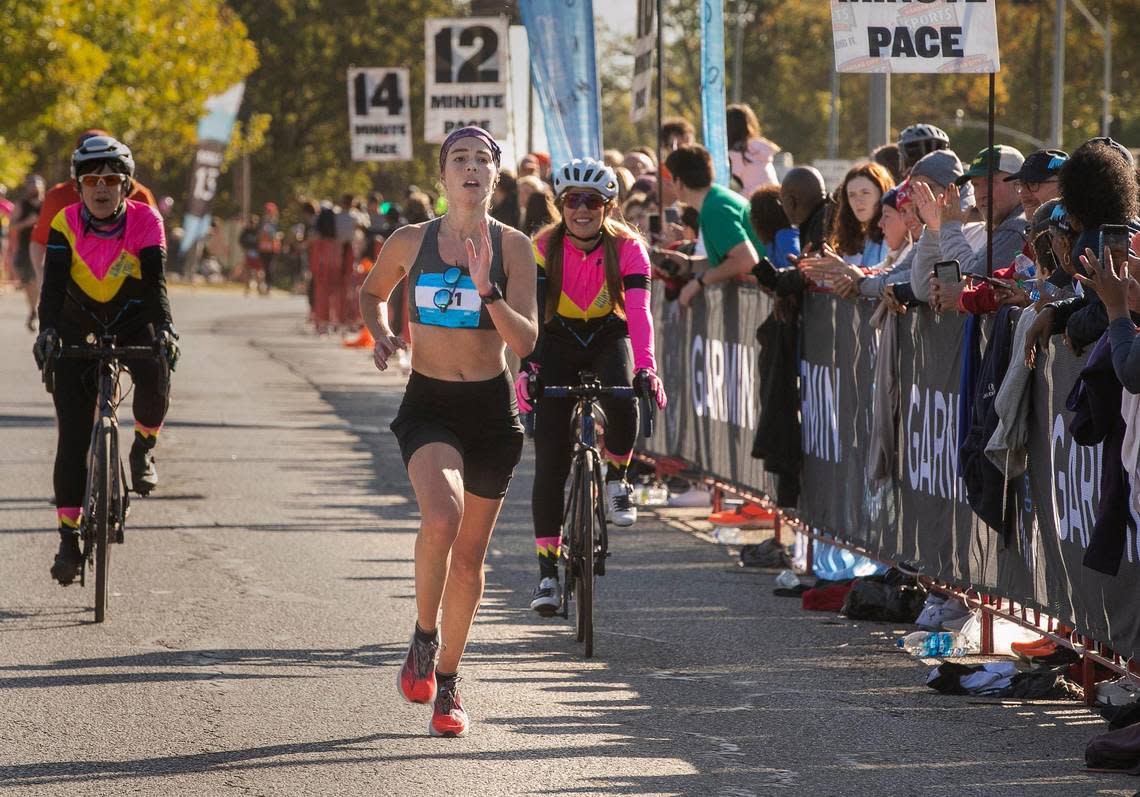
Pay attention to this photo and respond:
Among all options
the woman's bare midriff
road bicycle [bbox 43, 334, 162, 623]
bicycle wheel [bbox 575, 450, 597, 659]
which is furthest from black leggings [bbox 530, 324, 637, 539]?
the woman's bare midriff

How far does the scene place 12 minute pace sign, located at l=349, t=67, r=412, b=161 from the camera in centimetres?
3036

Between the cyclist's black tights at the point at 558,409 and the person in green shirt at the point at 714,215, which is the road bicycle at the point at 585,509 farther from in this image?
the person in green shirt at the point at 714,215

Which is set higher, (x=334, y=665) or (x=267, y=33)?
(x=267, y=33)

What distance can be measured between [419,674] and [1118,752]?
7.62 feet

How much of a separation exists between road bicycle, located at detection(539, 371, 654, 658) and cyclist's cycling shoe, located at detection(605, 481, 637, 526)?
55cm

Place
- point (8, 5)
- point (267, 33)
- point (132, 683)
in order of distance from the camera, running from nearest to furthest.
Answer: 1. point (132, 683)
2. point (8, 5)
3. point (267, 33)

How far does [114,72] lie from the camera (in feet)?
193

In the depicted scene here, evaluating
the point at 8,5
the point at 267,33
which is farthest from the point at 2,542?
the point at 267,33

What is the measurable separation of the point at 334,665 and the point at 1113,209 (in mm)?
3564

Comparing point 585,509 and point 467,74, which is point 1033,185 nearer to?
point 585,509

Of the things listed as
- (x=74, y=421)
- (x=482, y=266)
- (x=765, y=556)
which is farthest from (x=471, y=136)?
(x=765, y=556)

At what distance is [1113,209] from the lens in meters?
7.62

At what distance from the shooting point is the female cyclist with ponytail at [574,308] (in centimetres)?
988

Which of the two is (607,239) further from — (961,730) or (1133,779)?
(1133,779)
